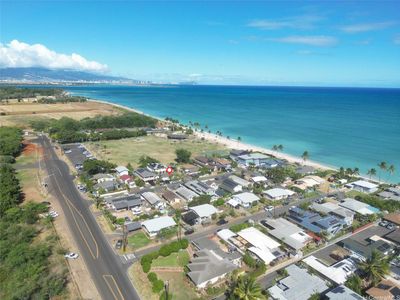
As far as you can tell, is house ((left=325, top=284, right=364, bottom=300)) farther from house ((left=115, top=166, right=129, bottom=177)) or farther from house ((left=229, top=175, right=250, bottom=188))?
house ((left=115, top=166, right=129, bottom=177))

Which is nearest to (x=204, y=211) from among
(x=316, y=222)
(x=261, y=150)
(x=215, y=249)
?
(x=215, y=249)

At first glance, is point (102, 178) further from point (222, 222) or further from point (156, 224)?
point (222, 222)

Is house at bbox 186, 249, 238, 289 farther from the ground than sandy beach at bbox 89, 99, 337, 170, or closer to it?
closer to it

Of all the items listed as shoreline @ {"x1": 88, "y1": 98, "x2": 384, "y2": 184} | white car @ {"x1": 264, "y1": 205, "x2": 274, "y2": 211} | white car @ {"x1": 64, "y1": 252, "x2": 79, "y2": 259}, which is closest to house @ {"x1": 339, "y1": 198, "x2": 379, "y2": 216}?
white car @ {"x1": 264, "y1": 205, "x2": 274, "y2": 211}

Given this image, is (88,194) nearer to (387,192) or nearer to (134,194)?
(134,194)

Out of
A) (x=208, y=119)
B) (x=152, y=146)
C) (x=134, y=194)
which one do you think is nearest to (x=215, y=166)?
(x=134, y=194)

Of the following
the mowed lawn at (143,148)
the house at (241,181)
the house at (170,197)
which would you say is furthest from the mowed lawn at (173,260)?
the mowed lawn at (143,148)

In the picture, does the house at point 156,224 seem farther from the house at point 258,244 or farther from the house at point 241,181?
the house at point 241,181
